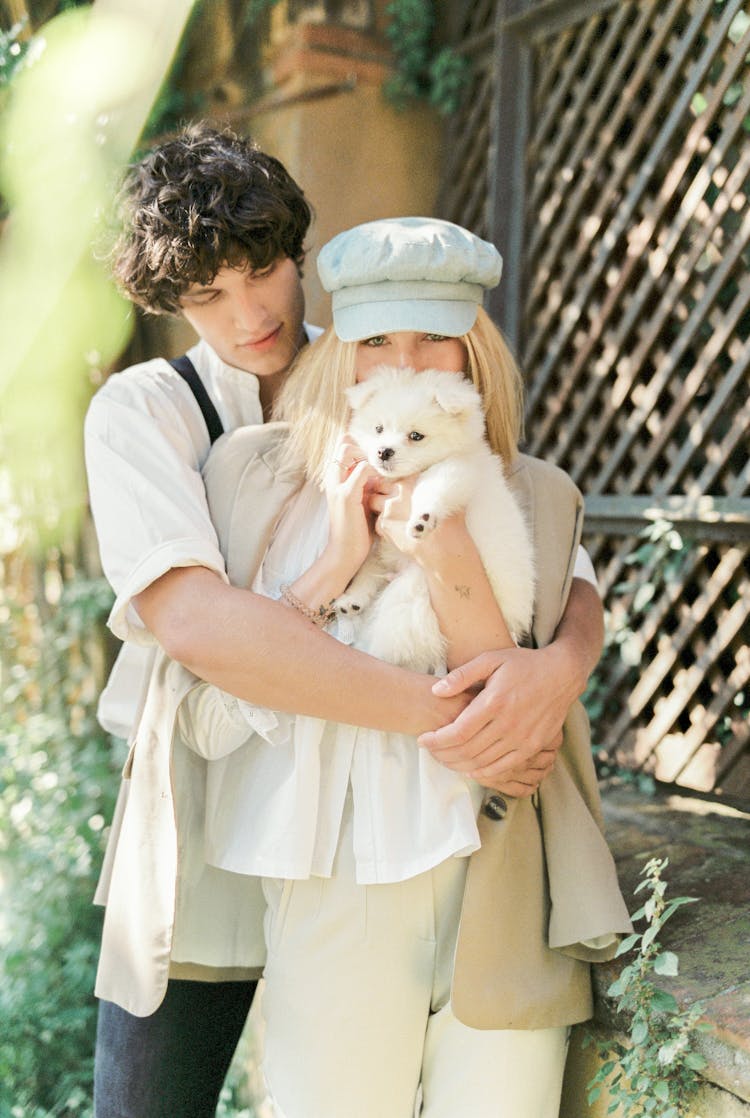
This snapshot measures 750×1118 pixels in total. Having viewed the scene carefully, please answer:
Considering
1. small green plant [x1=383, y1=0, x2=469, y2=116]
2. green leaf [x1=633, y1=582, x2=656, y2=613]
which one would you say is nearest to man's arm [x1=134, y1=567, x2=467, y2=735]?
green leaf [x1=633, y1=582, x2=656, y2=613]

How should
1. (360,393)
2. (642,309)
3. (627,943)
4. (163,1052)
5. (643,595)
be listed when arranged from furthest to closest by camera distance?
(642,309), (643,595), (163,1052), (360,393), (627,943)

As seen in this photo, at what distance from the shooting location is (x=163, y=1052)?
204 centimetres

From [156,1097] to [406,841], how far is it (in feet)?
2.81

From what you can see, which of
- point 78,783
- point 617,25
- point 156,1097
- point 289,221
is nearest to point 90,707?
point 78,783

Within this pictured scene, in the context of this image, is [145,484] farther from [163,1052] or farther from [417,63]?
[417,63]

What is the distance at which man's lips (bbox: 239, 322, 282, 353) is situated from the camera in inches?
82.5

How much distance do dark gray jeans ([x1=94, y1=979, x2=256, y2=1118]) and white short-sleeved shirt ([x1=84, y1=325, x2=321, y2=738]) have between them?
2.29 feet

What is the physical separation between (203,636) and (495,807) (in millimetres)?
598

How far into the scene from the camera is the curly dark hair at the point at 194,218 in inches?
76.1

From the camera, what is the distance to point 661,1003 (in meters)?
1.76

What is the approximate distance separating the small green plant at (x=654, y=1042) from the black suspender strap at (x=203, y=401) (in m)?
1.21

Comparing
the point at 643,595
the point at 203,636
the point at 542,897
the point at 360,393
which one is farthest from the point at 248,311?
the point at 643,595

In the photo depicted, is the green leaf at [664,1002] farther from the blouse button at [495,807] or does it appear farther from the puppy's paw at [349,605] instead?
the puppy's paw at [349,605]

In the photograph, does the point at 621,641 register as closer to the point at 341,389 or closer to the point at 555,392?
the point at 555,392
